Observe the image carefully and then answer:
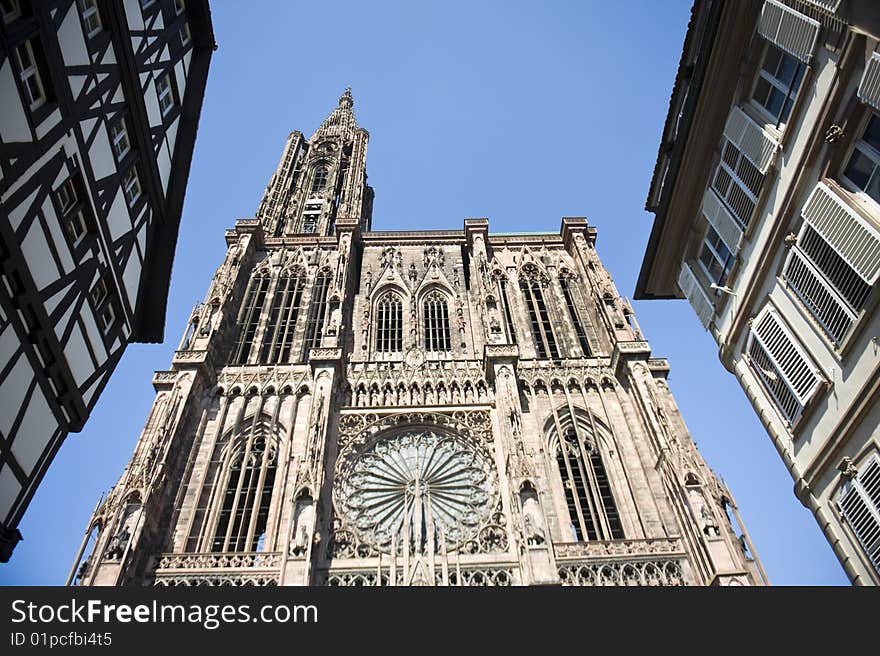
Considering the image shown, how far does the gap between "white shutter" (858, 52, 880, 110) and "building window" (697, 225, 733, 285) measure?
15.3 ft

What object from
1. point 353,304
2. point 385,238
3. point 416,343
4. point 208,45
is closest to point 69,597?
point 208,45

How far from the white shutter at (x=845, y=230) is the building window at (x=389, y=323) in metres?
20.5

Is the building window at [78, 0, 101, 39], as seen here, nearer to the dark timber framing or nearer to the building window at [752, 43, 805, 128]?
the dark timber framing

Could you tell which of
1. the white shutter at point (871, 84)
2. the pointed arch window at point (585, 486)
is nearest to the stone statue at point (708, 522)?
the pointed arch window at point (585, 486)

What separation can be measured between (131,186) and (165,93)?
9.25 feet

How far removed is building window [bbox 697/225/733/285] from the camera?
1274cm

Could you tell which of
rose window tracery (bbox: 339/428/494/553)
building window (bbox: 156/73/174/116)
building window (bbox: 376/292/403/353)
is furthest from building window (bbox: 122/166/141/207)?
building window (bbox: 376/292/403/353)

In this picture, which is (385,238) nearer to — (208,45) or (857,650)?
(208,45)

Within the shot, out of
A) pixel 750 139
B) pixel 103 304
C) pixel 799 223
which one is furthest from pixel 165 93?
pixel 799 223

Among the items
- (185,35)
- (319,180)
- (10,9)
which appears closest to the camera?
(10,9)

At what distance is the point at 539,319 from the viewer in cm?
Result: 2948

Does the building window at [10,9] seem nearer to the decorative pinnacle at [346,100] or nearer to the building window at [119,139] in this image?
the building window at [119,139]

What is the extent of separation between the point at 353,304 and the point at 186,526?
13.5 metres

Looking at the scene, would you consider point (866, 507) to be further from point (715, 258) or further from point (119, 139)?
point (119, 139)
